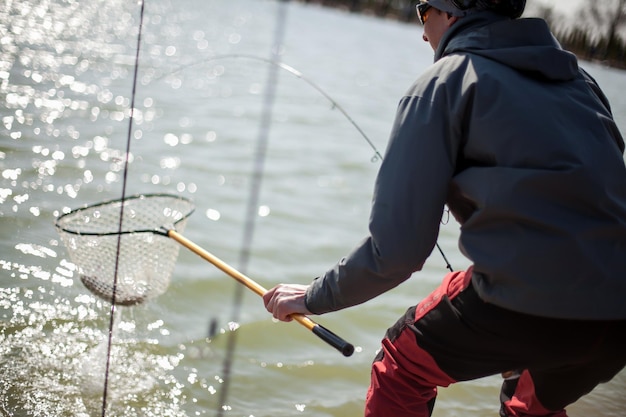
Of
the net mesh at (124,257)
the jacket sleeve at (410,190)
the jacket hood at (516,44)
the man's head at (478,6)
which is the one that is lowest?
the net mesh at (124,257)

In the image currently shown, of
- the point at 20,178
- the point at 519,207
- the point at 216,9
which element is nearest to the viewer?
the point at 519,207

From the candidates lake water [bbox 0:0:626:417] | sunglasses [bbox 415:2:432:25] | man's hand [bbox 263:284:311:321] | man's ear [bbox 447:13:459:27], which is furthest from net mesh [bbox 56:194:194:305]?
man's ear [bbox 447:13:459:27]

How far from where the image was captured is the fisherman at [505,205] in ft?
6.99

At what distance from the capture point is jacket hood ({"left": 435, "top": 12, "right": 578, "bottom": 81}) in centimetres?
224

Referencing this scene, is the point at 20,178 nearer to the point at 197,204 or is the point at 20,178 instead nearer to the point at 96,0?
the point at 197,204

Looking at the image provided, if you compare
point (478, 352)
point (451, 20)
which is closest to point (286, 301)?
point (478, 352)

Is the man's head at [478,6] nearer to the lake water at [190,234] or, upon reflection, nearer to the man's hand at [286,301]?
the lake water at [190,234]

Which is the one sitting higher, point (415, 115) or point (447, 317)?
point (415, 115)

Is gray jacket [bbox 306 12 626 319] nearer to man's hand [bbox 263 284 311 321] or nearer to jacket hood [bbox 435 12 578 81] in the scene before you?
jacket hood [bbox 435 12 578 81]

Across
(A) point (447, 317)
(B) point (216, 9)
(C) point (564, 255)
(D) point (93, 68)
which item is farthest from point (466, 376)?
(B) point (216, 9)

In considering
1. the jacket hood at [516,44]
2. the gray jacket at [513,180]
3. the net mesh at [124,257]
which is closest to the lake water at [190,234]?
the net mesh at [124,257]

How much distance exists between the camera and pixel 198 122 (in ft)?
37.2

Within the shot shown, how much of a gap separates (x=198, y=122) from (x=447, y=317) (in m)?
9.38

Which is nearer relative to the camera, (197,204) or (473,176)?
(473,176)
